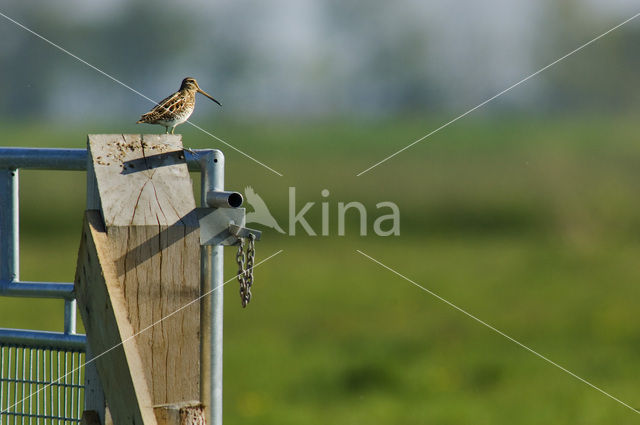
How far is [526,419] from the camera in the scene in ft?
24.8

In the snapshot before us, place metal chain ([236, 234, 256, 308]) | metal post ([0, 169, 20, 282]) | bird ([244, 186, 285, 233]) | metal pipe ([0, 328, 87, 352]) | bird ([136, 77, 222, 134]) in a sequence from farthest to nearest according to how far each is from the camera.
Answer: bird ([244, 186, 285, 233]) < bird ([136, 77, 222, 134]) < metal post ([0, 169, 20, 282]) < metal pipe ([0, 328, 87, 352]) < metal chain ([236, 234, 256, 308])

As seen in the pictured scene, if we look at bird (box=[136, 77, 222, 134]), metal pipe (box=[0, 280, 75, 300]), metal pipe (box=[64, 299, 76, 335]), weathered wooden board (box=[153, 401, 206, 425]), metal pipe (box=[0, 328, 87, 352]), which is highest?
bird (box=[136, 77, 222, 134])

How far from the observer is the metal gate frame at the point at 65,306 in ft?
7.79

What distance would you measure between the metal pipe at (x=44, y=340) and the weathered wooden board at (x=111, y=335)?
19.1 inches

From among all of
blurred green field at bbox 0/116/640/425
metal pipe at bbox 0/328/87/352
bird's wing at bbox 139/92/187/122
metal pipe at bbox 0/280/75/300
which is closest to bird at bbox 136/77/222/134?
bird's wing at bbox 139/92/187/122

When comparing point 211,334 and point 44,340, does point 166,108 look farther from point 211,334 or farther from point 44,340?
point 211,334

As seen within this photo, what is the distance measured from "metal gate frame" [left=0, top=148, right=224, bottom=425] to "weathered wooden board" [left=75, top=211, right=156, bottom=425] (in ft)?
0.50

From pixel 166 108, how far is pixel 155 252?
1.19 m

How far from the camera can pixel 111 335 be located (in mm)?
2223

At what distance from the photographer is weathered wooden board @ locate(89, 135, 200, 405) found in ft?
7.41

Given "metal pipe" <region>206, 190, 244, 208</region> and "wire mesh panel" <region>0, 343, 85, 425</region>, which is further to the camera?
"wire mesh panel" <region>0, 343, 85, 425</region>

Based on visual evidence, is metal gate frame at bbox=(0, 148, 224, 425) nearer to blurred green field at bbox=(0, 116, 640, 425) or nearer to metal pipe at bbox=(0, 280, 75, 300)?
metal pipe at bbox=(0, 280, 75, 300)

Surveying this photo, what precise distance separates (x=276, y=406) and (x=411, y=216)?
17501 mm

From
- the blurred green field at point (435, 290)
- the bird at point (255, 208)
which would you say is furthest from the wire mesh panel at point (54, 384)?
the blurred green field at point (435, 290)
